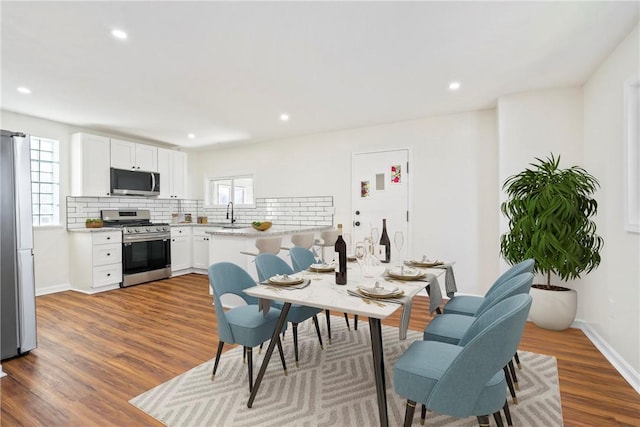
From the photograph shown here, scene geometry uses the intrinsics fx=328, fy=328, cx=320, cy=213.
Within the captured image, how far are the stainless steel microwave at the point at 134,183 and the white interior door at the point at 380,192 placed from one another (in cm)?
355

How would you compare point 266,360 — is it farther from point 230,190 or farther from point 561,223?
point 230,190

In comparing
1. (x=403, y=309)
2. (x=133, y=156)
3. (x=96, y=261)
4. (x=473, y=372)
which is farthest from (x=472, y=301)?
(x=133, y=156)

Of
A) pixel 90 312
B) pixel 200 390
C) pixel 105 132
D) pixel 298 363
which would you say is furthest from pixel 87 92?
pixel 298 363

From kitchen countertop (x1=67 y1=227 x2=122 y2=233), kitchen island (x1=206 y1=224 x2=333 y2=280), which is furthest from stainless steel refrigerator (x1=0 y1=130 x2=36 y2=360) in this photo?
kitchen countertop (x1=67 y1=227 x2=122 y2=233)

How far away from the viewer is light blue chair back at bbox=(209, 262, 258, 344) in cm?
219

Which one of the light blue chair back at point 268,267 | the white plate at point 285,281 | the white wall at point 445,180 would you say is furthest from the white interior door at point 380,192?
the white plate at point 285,281

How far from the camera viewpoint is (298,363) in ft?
8.46

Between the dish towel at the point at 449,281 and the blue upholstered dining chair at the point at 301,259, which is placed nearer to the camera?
the dish towel at the point at 449,281

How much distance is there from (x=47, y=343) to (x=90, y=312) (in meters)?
0.94

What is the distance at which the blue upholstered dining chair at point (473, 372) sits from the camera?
1244mm

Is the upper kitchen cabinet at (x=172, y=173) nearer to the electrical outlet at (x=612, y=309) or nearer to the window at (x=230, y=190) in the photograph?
the window at (x=230, y=190)

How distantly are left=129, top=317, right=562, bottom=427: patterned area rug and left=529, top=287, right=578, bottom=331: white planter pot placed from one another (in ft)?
2.26

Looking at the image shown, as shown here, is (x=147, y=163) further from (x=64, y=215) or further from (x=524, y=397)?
(x=524, y=397)

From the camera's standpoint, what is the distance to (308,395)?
215 centimetres
